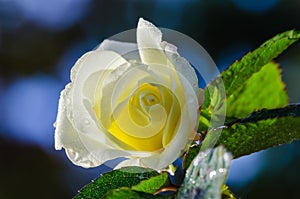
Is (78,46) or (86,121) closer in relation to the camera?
(86,121)

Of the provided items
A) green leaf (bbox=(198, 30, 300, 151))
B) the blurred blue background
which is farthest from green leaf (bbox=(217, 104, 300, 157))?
the blurred blue background

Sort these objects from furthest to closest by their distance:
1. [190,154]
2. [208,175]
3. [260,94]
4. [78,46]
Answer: [78,46], [260,94], [190,154], [208,175]

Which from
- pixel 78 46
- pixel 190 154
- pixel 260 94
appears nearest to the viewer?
pixel 190 154

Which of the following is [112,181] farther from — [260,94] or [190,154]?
[260,94]

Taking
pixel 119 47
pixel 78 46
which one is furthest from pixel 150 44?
pixel 78 46

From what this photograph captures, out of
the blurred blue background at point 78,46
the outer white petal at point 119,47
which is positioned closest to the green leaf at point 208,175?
the outer white petal at point 119,47

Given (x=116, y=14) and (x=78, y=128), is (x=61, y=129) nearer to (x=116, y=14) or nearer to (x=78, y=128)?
(x=78, y=128)
